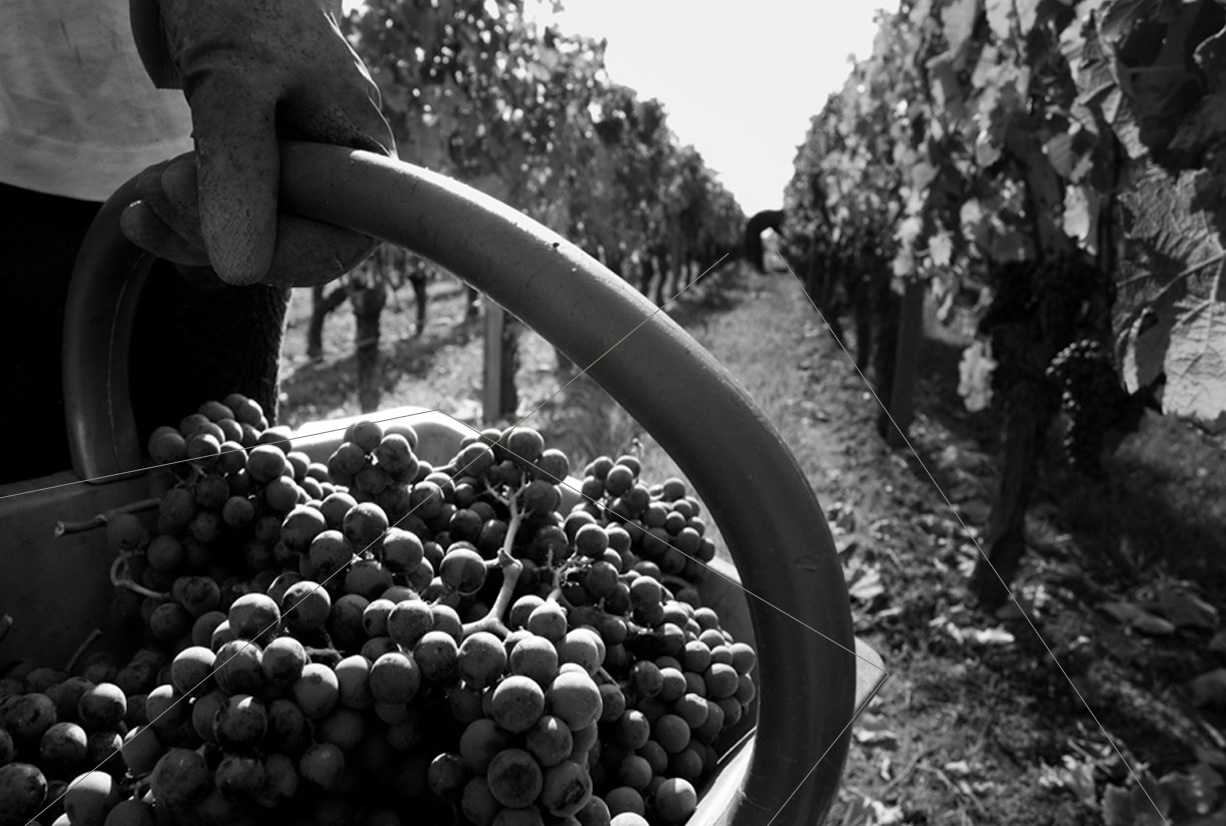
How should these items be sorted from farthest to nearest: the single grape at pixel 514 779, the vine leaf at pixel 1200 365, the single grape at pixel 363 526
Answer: the vine leaf at pixel 1200 365
the single grape at pixel 363 526
the single grape at pixel 514 779

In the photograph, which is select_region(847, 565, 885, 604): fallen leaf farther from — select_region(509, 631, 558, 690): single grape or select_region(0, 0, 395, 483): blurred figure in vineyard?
select_region(509, 631, 558, 690): single grape

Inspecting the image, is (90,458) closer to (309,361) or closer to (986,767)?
(986,767)

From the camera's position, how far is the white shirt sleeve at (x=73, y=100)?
115cm

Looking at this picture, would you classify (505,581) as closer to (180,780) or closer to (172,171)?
(180,780)

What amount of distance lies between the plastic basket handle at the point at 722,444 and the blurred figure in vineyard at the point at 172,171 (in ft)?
0.58

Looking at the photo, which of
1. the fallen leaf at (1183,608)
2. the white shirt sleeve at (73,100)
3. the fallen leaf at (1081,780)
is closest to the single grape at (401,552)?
the white shirt sleeve at (73,100)

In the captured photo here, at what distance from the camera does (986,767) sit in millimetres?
2938

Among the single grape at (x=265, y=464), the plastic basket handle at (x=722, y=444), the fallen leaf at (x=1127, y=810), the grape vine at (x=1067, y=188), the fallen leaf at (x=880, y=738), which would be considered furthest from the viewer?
the fallen leaf at (x=880, y=738)

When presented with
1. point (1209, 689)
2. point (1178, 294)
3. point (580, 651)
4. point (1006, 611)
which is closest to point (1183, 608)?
point (1209, 689)

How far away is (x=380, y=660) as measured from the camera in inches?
27.4

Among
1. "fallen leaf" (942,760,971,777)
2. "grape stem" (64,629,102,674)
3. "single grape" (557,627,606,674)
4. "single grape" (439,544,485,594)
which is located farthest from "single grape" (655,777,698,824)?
"fallen leaf" (942,760,971,777)

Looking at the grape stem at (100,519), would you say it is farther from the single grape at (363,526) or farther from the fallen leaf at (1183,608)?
the fallen leaf at (1183,608)

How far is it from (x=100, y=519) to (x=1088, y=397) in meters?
3.42

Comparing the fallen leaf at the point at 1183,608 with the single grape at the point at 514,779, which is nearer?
the single grape at the point at 514,779
